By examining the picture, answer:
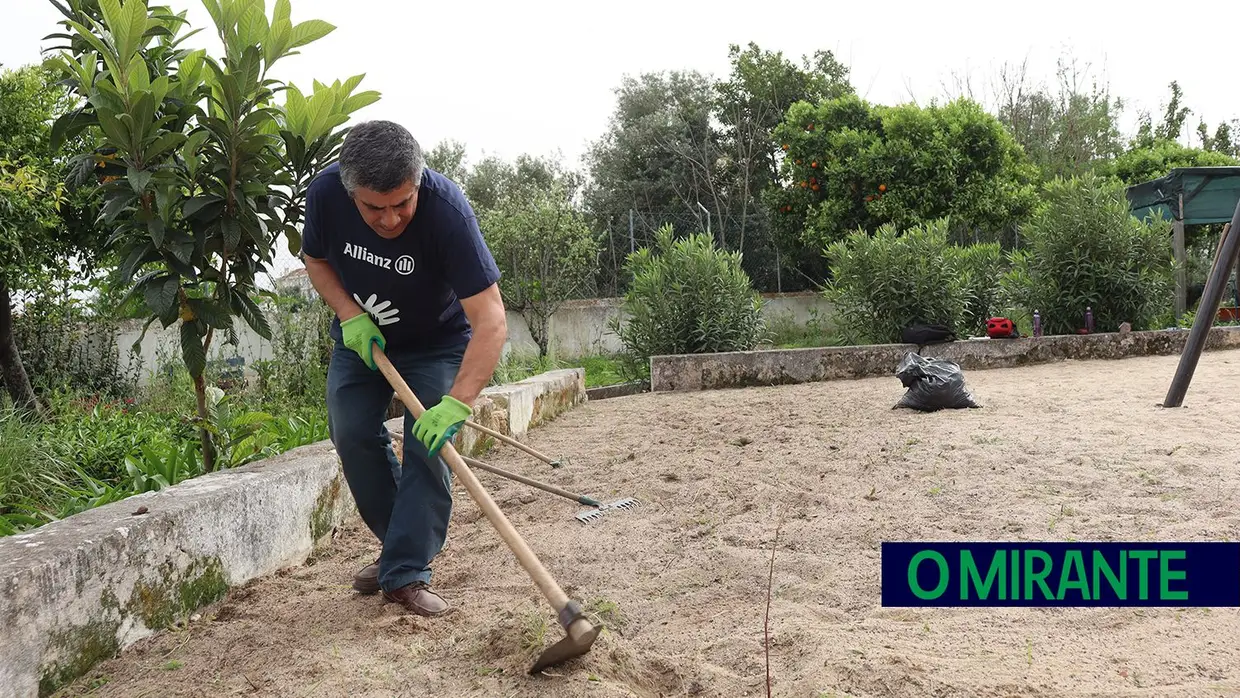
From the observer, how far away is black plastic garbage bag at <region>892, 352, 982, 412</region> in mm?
5977

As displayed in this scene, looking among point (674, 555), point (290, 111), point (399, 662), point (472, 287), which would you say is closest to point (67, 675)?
point (399, 662)

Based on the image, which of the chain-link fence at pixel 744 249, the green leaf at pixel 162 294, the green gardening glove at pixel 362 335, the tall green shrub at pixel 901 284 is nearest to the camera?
the green gardening glove at pixel 362 335

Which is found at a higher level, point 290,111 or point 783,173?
point 783,173

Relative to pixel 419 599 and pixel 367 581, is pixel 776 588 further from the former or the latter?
pixel 367 581

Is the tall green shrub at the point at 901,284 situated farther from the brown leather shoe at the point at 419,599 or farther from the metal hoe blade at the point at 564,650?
the metal hoe blade at the point at 564,650

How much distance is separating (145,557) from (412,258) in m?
1.12

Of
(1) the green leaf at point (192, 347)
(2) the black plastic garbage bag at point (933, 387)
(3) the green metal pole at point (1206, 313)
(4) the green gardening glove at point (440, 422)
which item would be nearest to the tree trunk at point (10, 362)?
(1) the green leaf at point (192, 347)

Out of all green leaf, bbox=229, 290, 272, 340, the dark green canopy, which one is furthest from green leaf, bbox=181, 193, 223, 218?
the dark green canopy

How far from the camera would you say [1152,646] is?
2031 mm

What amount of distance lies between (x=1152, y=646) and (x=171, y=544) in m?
2.59

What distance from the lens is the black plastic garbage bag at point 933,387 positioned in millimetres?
5977

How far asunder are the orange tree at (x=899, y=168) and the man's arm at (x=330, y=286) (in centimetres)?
1030

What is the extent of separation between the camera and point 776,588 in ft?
8.55

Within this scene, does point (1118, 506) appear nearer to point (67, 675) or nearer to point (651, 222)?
point (67, 675)
